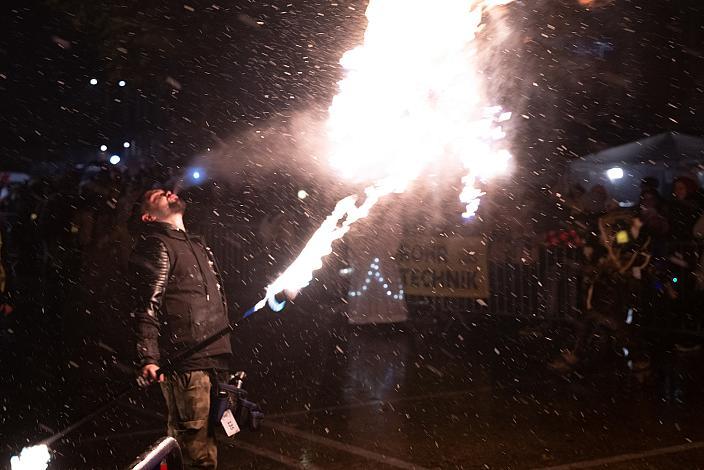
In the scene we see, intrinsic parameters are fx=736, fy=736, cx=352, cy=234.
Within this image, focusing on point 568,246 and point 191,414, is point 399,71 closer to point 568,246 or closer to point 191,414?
point 191,414

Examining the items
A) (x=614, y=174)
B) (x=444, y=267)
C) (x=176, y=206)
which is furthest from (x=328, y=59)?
(x=176, y=206)

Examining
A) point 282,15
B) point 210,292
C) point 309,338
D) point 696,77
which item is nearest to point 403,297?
point 309,338

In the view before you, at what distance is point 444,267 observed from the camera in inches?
457

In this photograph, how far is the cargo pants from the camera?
414 cm

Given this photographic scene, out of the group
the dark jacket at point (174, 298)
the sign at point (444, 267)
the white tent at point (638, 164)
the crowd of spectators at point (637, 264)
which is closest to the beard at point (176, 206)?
the dark jacket at point (174, 298)

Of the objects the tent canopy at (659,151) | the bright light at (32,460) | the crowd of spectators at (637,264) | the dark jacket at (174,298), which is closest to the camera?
the bright light at (32,460)

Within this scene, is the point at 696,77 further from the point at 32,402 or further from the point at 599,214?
the point at 32,402

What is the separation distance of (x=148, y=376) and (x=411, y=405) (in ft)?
11.8

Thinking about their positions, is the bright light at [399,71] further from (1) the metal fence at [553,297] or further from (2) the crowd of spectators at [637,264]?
(1) the metal fence at [553,297]

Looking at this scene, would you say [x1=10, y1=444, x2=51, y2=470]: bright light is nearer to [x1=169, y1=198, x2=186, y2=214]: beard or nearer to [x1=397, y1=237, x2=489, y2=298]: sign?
[x1=169, y1=198, x2=186, y2=214]: beard

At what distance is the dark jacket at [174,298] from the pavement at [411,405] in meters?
1.55

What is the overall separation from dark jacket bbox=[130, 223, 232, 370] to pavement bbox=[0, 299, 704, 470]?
1.55m

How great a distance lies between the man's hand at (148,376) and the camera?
397 cm

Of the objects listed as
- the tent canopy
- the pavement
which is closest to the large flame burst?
the pavement
